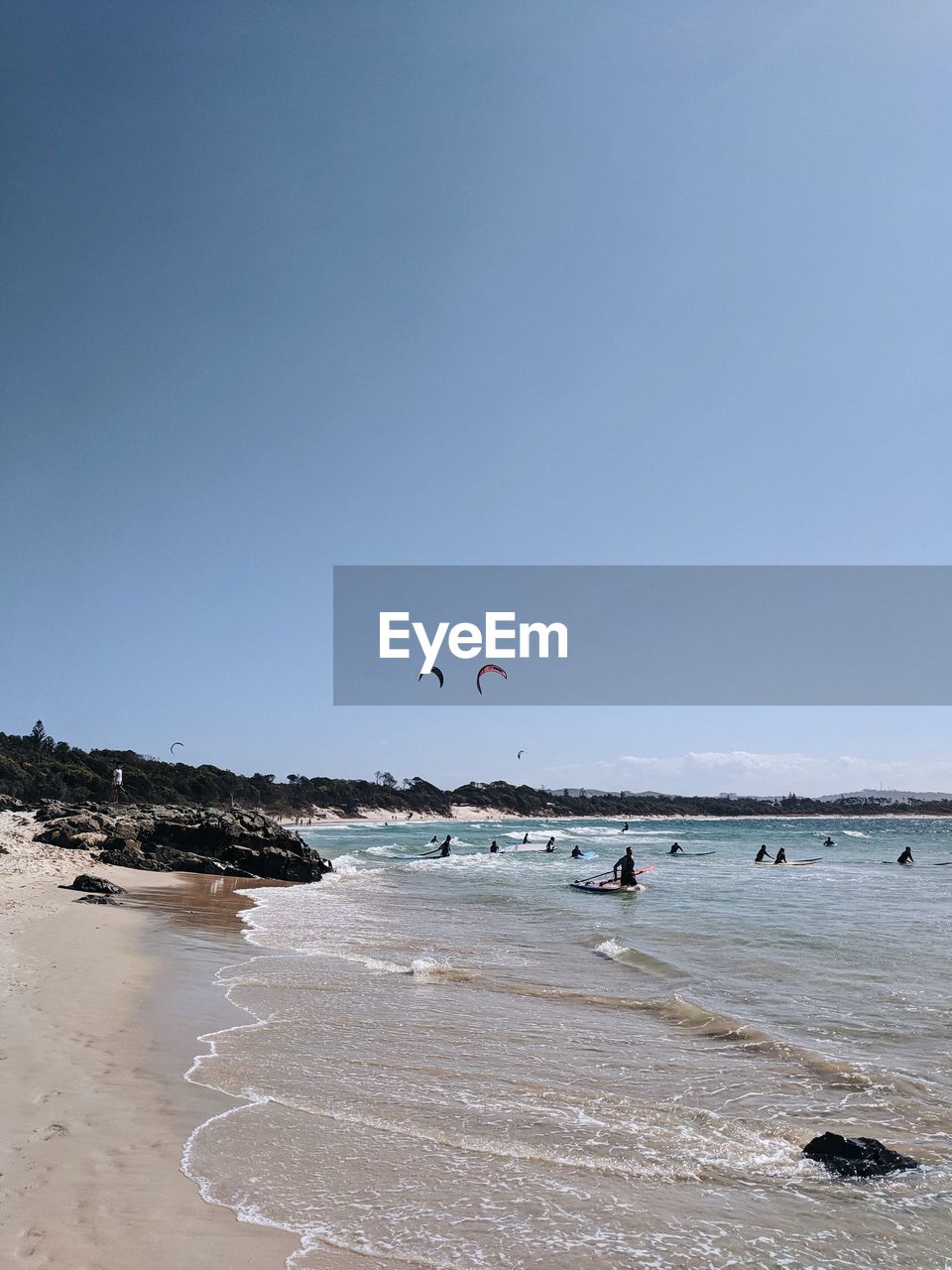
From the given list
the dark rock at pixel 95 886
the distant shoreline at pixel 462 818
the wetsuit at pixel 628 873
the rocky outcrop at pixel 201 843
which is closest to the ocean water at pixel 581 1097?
the dark rock at pixel 95 886

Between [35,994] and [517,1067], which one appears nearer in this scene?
[517,1067]

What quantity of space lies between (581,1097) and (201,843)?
81.3 feet

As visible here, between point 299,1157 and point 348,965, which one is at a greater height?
point 299,1157

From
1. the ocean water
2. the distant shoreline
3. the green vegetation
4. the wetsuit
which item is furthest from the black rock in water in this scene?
the distant shoreline

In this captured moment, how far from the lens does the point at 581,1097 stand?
6.46 meters

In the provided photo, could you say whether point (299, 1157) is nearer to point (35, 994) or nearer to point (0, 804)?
point (35, 994)

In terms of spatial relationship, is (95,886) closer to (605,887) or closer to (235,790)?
(605,887)

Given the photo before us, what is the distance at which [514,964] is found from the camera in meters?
12.4

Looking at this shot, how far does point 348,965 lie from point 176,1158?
7211 mm

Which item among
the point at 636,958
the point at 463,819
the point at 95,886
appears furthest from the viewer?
the point at 463,819

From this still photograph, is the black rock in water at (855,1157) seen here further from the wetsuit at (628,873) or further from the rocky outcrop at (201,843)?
the rocky outcrop at (201,843)

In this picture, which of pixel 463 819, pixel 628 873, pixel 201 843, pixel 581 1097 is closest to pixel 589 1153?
pixel 581 1097

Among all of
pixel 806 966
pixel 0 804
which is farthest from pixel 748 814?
pixel 806 966

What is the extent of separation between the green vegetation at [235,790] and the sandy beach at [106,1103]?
46.1m
